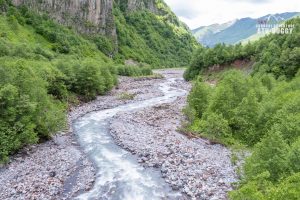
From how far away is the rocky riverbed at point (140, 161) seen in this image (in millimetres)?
34656

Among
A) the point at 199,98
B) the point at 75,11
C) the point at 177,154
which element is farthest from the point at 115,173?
the point at 75,11

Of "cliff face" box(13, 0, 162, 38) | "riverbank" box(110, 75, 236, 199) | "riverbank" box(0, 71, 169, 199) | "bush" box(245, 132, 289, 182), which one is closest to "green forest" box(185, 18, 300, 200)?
"bush" box(245, 132, 289, 182)

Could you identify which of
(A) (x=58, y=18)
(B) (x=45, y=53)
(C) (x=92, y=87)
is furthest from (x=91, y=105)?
(A) (x=58, y=18)

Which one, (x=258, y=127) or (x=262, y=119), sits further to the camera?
(x=258, y=127)

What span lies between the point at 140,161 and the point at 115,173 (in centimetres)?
422

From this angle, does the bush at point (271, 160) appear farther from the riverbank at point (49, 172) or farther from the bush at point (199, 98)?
the bush at point (199, 98)

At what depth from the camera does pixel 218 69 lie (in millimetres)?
134125

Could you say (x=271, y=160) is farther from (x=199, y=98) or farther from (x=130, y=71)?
(x=130, y=71)

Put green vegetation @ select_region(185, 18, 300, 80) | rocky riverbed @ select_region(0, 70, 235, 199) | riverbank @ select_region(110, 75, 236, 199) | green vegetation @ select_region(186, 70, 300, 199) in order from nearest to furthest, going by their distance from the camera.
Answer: green vegetation @ select_region(186, 70, 300, 199) → rocky riverbed @ select_region(0, 70, 235, 199) → riverbank @ select_region(110, 75, 236, 199) → green vegetation @ select_region(185, 18, 300, 80)

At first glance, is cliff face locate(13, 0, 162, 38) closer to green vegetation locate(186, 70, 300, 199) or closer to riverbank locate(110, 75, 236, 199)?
riverbank locate(110, 75, 236, 199)

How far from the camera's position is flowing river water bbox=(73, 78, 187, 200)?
3431 centimetres

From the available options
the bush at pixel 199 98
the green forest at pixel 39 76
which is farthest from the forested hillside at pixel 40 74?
the bush at pixel 199 98

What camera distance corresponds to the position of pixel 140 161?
141ft

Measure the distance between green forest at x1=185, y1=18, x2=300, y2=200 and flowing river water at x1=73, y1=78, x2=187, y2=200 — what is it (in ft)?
27.1
